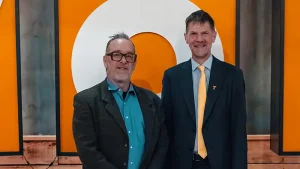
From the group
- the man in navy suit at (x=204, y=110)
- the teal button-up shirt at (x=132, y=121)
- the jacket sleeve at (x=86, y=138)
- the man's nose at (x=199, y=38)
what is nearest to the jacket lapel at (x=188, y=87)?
the man in navy suit at (x=204, y=110)

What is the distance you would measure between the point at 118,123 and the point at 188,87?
0.47 meters

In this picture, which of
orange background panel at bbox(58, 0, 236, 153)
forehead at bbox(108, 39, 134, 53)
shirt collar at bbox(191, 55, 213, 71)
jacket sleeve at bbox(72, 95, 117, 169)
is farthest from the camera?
orange background panel at bbox(58, 0, 236, 153)

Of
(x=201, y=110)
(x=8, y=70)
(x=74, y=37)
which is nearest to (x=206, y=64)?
(x=201, y=110)

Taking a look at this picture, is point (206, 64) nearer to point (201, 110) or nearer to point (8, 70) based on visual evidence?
point (201, 110)

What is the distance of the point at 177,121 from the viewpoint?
1.89 meters

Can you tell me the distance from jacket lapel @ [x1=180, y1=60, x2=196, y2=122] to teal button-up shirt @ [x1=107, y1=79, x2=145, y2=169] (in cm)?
28

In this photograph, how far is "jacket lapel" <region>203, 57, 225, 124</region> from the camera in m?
1.82

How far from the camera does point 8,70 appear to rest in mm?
2342

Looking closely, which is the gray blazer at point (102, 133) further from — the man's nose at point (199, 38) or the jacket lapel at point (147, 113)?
the man's nose at point (199, 38)

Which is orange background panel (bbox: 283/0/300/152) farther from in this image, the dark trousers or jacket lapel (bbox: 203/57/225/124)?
the dark trousers

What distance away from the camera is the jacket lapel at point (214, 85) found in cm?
182

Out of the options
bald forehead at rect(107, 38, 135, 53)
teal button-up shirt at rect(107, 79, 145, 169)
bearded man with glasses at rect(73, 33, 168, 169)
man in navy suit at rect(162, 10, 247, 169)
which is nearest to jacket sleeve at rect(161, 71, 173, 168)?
man in navy suit at rect(162, 10, 247, 169)

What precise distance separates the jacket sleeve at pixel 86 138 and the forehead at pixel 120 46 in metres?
0.30

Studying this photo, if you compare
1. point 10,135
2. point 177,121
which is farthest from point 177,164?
point 10,135
